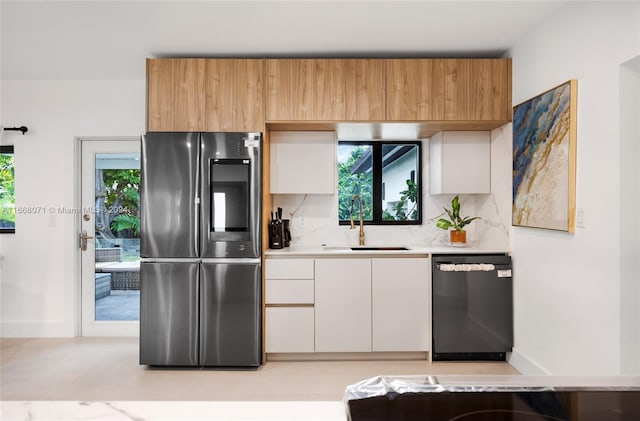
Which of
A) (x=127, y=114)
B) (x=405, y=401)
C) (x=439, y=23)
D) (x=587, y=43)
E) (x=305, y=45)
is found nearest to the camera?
(x=405, y=401)

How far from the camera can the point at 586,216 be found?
7.77ft

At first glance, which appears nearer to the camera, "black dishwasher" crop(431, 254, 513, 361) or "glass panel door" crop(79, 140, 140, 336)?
"black dishwasher" crop(431, 254, 513, 361)

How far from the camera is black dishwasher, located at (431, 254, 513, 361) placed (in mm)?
3291

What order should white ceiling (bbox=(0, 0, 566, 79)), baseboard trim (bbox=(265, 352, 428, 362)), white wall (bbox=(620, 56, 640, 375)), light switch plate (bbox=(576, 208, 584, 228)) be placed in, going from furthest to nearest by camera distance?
baseboard trim (bbox=(265, 352, 428, 362)) < white ceiling (bbox=(0, 0, 566, 79)) < light switch plate (bbox=(576, 208, 584, 228)) < white wall (bbox=(620, 56, 640, 375))

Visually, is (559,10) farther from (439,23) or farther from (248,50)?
(248,50)

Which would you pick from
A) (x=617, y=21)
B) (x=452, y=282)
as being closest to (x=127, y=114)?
(x=452, y=282)

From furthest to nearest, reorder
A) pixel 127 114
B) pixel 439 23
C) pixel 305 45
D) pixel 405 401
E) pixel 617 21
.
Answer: pixel 127 114, pixel 305 45, pixel 439 23, pixel 617 21, pixel 405 401

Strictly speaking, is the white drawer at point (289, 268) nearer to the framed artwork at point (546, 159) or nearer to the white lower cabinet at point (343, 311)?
the white lower cabinet at point (343, 311)

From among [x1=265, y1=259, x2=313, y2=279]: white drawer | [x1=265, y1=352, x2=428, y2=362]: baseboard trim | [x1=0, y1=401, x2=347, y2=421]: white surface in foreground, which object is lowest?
[x1=265, y1=352, x2=428, y2=362]: baseboard trim

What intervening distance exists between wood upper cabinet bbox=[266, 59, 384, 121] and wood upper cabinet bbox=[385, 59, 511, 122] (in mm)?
130

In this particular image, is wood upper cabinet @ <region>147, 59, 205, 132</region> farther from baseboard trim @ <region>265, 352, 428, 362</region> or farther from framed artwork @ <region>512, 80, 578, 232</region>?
framed artwork @ <region>512, 80, 578, 232</region>

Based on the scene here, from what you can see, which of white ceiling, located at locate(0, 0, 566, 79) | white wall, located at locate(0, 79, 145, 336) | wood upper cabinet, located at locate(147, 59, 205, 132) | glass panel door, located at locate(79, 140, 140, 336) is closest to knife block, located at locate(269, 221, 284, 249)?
wood upper cabinet, located at locate(147, 59, 205, 132)

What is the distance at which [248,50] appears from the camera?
3293mm

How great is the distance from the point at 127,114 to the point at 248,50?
1.58m
